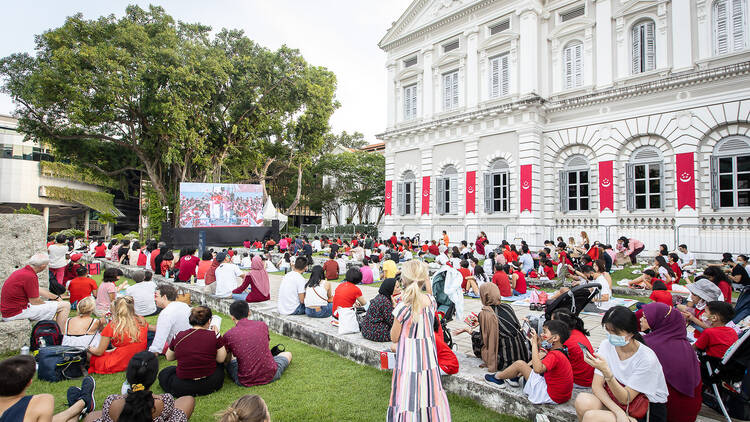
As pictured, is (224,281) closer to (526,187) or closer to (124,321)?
(124,321)

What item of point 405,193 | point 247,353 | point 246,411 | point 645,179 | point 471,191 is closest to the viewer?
point 246,411

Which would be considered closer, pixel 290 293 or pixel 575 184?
pixel 290 293

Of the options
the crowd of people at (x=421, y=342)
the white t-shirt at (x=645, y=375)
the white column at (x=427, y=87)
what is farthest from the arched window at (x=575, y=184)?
the white t-shirt at (x=645, y=375)

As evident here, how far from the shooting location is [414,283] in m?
3.26

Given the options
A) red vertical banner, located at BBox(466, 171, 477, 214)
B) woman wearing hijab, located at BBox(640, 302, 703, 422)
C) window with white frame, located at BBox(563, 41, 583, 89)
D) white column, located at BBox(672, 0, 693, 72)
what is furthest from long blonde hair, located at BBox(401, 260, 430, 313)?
window with white frame, located at BBox(563, 41, 583, 89)

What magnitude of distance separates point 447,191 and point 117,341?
19.4 meters

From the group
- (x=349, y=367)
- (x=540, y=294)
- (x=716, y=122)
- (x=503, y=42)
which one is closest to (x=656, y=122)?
(x=716, y=122)

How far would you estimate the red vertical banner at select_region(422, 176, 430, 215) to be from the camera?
2300cm

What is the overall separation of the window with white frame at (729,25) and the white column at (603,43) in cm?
355

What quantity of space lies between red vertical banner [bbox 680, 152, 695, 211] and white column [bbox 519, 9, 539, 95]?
22.7 ft

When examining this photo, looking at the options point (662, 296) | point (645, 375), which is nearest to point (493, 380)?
point (645, 375)

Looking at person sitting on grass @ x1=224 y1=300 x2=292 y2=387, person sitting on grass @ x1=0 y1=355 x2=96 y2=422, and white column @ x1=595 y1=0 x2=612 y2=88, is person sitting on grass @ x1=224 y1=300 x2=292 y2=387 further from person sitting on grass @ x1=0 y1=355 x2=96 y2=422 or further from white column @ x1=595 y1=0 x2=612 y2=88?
white column @ x1=595 y1=0 x2=612 y2=88

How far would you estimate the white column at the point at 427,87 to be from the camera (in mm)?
23375

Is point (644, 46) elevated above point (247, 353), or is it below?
above
